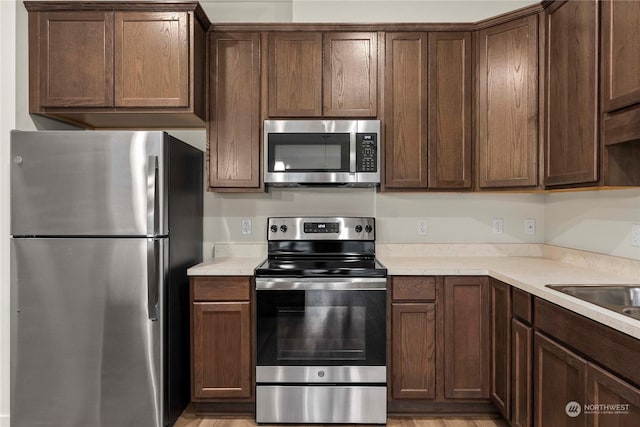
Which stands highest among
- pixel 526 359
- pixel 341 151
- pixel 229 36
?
pixel 229 36

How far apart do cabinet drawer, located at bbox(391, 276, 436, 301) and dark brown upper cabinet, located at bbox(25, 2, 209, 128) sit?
1623 mm

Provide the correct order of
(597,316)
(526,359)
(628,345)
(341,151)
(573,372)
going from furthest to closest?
(341,151) → (526,359) → (573,372) → (597,316) → (628,345)

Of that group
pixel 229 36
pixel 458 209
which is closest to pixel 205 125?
pixel 229 36

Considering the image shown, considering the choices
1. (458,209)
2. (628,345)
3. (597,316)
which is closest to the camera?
(628,345)

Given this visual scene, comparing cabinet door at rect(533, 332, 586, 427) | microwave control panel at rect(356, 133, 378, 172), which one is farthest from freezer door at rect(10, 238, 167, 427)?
cabinet door at rect(533, 332, 586, 427)

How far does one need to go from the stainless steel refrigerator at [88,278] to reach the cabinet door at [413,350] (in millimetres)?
1322

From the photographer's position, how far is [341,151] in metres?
2.66

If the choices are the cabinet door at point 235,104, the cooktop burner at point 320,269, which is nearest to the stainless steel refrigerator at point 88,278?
the cabinet door at point 235,104

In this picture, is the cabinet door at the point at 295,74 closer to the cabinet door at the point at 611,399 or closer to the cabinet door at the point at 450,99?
the cabinet door at the point at 450,99

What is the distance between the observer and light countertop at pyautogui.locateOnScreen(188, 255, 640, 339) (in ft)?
5.88

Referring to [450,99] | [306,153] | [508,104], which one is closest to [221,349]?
[306,153]

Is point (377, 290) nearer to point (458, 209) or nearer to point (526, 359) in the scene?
point (526, 359)

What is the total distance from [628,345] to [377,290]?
127 cm

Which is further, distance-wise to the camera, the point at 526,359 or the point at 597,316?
the point at 526,359
